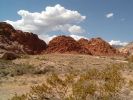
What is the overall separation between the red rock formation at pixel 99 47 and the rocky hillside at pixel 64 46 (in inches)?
112

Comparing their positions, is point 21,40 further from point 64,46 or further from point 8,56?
point 8,56

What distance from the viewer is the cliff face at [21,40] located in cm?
4981

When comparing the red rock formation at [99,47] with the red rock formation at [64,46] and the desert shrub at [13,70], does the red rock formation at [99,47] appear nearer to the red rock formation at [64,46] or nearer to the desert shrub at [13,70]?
the red rock formation at [64,46]

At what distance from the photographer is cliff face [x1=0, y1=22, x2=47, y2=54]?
49.8 m

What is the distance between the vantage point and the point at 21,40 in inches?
2068

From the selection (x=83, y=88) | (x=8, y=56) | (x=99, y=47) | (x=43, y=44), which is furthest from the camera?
(x=99, y=47)

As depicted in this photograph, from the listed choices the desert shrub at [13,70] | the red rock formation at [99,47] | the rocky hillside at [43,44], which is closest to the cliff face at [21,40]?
the rocky hillside at [43,44]

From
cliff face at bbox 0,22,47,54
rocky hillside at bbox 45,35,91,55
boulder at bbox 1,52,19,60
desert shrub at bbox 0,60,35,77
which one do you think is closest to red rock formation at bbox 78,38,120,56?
rocky hillside at bbox 45,35,91,55

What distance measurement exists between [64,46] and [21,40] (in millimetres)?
6498

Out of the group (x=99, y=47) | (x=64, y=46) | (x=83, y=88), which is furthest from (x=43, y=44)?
(x=83, y=88)

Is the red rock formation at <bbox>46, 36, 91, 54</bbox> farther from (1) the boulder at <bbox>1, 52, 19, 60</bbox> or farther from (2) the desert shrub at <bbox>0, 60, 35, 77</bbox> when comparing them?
(2) the desert shrub at <bbox>0, 60, 35, 77</bbox>

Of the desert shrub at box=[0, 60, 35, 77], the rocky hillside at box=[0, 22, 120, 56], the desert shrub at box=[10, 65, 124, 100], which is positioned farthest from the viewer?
the rocky hillside at box=[0, 22, 120, 56]

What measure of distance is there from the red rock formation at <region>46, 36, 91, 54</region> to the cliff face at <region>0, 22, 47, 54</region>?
71.2 inches

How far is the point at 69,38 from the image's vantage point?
53.3 m
